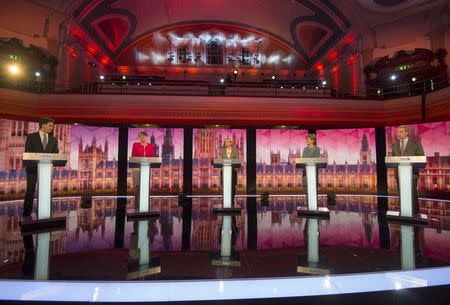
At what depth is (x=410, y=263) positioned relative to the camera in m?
2.48

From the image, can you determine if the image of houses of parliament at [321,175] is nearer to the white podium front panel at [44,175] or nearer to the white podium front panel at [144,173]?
the white podium front panel at [144,173]

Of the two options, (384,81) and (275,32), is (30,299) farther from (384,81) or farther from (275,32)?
(275,32)

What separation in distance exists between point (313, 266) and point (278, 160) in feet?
26.4

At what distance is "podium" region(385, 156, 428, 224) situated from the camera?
4.35 m

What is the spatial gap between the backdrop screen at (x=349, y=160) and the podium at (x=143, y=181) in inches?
287

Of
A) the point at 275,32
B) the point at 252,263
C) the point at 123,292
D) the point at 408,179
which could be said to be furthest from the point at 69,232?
the point at 275,32

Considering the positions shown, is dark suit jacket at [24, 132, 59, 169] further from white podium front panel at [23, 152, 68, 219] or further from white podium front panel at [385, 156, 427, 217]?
white podium front panel at [385, 156, 427, 217]

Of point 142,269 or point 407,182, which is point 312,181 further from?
point 142,269

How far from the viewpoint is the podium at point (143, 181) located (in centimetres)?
479

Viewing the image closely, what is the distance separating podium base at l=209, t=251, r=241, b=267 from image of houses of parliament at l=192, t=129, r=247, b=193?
284 inches

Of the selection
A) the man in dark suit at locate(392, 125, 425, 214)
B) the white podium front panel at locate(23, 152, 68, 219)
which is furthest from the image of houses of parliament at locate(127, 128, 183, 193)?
the man in dark suit at locate(392, 125, 425, 214)

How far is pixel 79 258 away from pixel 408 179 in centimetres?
472

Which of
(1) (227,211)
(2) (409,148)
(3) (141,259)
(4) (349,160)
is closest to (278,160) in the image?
(4) (349,160)

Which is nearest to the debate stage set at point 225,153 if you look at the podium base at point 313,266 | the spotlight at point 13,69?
the podium base at point 313,266
